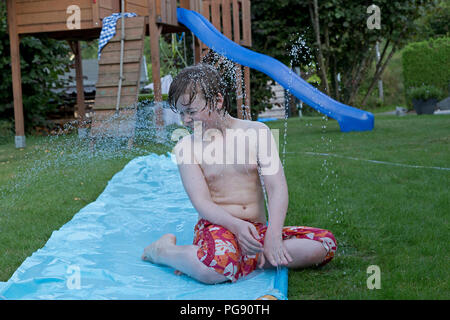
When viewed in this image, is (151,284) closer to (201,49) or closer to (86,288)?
(86,288)

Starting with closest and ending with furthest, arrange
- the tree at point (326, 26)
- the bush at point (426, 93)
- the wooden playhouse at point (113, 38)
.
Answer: the wooden playhouse at point (113, 38) < the tree at point (326, 26) < the bush at point (426, 93)

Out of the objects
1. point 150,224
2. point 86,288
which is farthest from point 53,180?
Result: point 86,288

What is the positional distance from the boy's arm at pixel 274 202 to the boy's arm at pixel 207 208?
6 centimetres

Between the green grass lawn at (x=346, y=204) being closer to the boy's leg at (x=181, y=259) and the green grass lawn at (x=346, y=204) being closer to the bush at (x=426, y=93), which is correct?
the boy's leg at (x=181, y=259)

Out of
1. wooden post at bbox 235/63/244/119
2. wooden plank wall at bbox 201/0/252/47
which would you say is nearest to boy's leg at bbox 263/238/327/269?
wooden post at bbox 235/63/244/119

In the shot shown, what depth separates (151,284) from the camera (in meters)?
2.18

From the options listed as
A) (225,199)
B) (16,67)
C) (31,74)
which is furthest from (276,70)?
(225,199)

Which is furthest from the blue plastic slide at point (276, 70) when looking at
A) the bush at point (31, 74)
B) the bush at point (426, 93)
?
the bush at point (426, 93)

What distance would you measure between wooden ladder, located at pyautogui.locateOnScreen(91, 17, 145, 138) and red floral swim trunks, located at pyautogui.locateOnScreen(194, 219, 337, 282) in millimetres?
4261

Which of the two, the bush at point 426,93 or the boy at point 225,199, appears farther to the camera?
the bush at point 426,93

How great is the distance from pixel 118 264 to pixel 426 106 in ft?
37.3

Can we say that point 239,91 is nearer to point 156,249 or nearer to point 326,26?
point 326,26

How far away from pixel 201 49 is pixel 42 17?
115 inches

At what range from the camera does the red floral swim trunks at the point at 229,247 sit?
2102 mm
